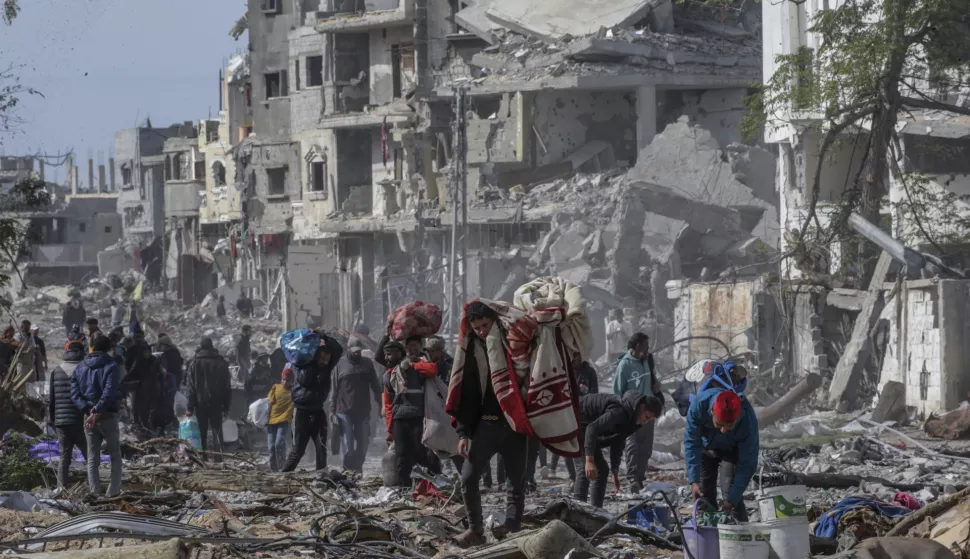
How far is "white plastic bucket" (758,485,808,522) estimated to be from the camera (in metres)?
7.53

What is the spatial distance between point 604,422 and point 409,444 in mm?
2046

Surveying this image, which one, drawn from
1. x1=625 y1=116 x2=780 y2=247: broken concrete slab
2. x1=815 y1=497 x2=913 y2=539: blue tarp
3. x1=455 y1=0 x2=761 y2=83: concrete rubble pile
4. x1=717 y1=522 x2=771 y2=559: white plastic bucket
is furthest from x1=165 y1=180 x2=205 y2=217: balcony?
x1=717 y1=522 x2=771 y2=559: white plastic bucket

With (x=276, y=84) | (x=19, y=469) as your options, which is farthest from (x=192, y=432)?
(x=276, y=84)

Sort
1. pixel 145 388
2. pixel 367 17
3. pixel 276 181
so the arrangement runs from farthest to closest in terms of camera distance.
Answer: pixel 276 181
pixel 367 17
pixel 145 388

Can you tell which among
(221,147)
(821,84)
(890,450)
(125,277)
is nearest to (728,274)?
(821,84)

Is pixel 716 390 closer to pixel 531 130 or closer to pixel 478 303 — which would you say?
pixel 478 303

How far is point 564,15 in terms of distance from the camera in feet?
132

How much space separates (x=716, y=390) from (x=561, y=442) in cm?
94

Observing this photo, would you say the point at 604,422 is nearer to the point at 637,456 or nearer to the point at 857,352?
the point at 637,456

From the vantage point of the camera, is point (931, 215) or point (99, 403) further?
point (931, 215)

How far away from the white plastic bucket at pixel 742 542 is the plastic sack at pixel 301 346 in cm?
651

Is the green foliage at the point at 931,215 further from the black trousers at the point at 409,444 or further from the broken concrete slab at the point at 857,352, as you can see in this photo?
the black trousers at the point at 409,444

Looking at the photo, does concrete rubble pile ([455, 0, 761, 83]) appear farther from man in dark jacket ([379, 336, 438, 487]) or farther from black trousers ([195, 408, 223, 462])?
man in dark jacket ([379, 336, 438, 487])

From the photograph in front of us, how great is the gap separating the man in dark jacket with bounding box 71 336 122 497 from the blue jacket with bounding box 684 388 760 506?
16.9 ft
